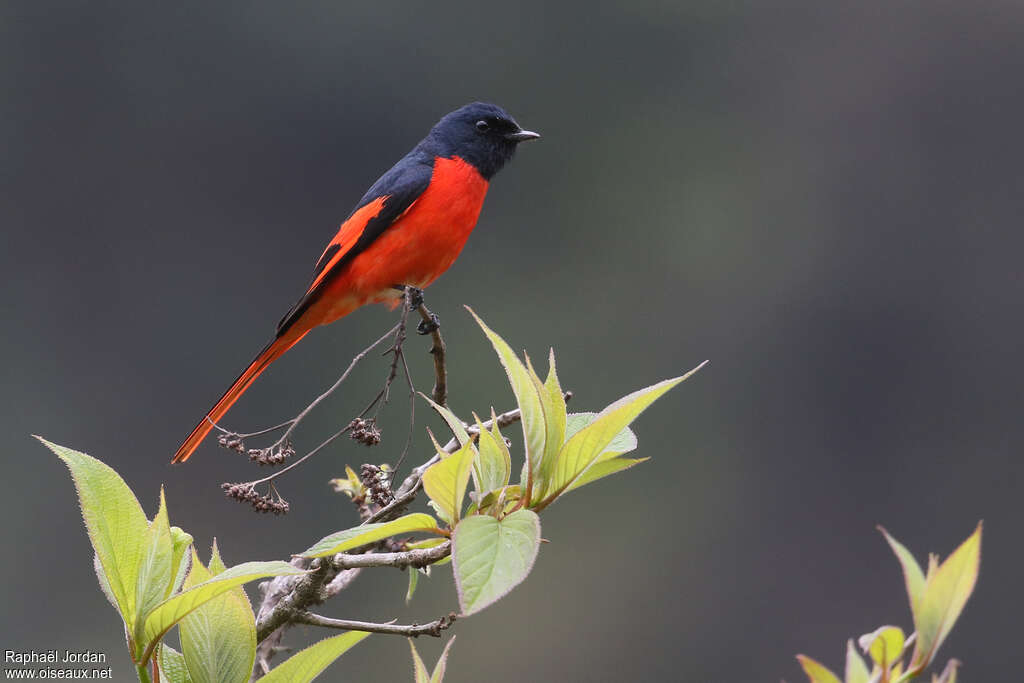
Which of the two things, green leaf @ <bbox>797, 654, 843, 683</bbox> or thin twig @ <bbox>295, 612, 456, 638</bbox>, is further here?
thin twig @ <bbox>295, 612, 456, 638</bbox>

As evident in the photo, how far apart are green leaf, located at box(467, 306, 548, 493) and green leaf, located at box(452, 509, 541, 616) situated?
88 mm

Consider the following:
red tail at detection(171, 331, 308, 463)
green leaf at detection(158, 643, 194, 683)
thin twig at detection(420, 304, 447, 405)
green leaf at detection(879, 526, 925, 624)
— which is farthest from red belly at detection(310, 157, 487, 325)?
green leaf at detection(879, 526, 925, 624)

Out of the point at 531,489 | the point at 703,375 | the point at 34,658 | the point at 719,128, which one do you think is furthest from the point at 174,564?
the point at 719,128

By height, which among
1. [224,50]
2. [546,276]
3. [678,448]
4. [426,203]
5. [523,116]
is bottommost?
[678,448]

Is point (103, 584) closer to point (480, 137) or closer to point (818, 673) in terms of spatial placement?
point (818, 673)

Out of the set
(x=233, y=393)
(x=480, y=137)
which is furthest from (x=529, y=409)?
(x=480, y=137)

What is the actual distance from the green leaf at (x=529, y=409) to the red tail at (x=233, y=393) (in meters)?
1.24

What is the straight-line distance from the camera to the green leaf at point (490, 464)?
120 centimetres

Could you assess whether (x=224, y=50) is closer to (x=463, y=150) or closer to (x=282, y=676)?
(x=463, y=150)

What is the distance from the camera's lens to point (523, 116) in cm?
2555

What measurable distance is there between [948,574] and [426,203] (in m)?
2.85

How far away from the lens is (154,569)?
1.14 metres

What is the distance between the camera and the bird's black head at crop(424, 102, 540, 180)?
4.07m

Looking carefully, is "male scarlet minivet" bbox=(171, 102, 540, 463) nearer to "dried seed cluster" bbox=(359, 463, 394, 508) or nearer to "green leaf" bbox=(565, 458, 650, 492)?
"dried seed cluster" bbox=(359, 463, 394, 508)
